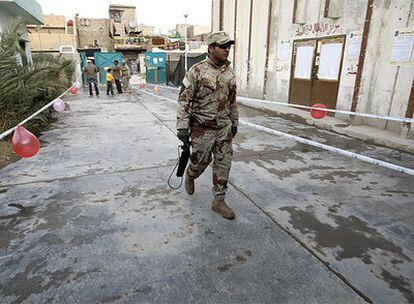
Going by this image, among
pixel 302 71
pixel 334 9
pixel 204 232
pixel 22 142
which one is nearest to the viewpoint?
pixel 204 232

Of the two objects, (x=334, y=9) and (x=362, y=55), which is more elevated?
(x=334, y=9)

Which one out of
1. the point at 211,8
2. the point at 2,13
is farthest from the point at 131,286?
the point at 211,8

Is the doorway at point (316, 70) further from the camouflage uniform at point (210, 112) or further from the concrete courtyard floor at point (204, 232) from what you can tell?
the camouflage uniform at point (210, 112)

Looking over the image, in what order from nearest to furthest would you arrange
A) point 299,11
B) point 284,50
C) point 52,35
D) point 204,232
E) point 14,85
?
point 204,232
point 14,85
point 299,11
point 284,50
point 52,35

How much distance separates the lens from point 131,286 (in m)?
2.12

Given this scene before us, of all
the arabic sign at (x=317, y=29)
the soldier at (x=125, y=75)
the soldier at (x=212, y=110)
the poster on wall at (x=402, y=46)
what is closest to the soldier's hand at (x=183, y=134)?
the soldier at (x=212, y=110)

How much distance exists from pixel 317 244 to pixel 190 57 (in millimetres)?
16816

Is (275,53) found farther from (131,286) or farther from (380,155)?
(131,286)

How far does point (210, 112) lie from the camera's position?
295 cm

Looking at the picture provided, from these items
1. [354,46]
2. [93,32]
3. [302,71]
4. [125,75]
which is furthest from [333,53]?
[93,32]

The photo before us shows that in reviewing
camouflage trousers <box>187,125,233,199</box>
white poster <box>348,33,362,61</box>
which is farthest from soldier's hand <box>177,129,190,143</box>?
white poster <box>348,33,362,61</box>

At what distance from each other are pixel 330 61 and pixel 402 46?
2.02 metres

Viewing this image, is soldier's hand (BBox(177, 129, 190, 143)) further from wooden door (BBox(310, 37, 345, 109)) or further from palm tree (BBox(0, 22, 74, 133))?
wooden door (BBox(310, 37, 345, 109))

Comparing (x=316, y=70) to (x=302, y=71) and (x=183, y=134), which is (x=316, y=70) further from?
(x=183, y=134)
